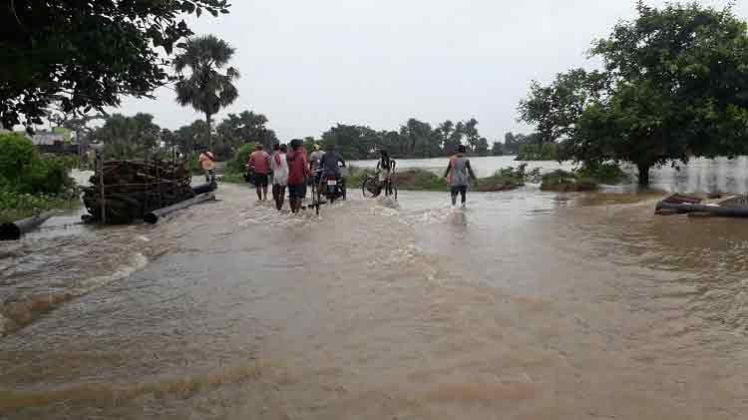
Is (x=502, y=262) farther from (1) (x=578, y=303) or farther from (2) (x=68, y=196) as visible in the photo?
(2) (x=68, y=196)

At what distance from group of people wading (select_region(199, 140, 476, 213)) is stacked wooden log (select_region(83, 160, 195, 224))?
2872mm

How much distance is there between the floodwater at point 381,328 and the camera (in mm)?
3512

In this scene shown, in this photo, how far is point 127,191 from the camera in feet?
44.9

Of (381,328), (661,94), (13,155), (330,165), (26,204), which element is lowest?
(381,328)

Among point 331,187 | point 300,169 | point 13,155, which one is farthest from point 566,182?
point 13,155

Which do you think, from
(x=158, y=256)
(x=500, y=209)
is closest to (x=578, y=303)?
(x=158, y=256)

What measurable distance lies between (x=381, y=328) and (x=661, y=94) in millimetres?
18590

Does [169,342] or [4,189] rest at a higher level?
[4,189]

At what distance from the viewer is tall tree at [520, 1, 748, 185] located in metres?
18.6

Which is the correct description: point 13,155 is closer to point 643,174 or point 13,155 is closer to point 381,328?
point 381,328

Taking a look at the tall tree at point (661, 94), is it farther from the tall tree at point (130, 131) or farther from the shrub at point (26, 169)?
the tall tree at point (130, 131)

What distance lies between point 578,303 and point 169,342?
148 inches

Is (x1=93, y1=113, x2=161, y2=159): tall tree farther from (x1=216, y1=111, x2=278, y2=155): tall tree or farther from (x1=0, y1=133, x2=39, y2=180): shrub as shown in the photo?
(x1=0, y1=133, x2=39, y2=180): shrub

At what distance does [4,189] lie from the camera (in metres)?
15.6
